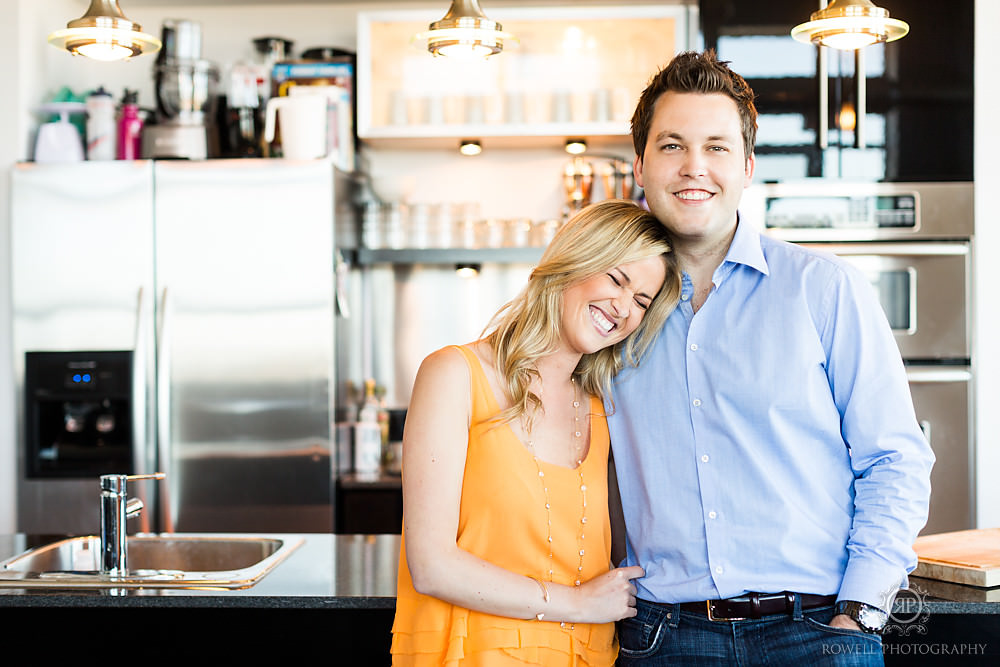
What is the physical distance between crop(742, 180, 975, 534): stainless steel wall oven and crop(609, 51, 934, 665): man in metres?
1.75

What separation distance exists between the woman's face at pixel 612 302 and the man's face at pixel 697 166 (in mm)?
97

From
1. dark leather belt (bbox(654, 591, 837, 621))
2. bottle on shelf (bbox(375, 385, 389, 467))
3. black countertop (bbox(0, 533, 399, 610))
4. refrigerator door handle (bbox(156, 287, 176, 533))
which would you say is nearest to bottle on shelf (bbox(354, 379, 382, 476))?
bottle on shelf (bbox(375, 385, 389, 467))

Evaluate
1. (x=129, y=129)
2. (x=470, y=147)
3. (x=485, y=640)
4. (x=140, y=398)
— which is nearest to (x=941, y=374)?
(x=470, y=147)

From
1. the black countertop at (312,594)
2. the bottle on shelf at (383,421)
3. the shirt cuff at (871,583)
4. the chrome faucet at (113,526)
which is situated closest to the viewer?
the shirt cuff at (871,583)

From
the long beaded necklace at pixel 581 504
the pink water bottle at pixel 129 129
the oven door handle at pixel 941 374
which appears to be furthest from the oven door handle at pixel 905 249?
the pink water bottle at pixel 129 129

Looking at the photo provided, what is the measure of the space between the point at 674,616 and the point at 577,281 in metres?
0.58

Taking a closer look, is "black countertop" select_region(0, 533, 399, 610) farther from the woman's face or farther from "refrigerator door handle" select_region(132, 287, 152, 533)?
"refrigerator door handle" select_region(132, 287, 152, 533)

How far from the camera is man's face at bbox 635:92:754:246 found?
1.66 meters

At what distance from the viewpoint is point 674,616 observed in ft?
5.24

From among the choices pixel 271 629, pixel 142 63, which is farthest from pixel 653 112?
pixel 142 63

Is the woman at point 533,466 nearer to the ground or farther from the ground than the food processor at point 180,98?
nearer to the ground

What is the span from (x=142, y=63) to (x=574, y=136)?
182 centimetres

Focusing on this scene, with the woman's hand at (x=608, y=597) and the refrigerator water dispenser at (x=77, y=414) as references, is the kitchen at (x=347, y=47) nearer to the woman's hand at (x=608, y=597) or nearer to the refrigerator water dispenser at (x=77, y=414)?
the refrigerator water dispenser at (x=77, y=414)

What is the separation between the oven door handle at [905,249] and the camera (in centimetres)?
336
